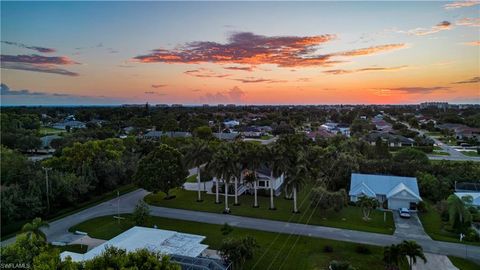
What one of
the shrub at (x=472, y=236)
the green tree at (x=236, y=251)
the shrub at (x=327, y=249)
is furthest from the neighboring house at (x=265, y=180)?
the shrub at (x=472, y=236)

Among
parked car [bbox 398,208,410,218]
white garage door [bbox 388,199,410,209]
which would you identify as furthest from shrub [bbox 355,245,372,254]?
white garage door [bbox 388,199,410,209]

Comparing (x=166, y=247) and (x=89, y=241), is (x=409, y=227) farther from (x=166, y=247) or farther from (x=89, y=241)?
(x=89, y=241)

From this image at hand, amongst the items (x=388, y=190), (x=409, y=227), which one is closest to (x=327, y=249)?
(x=409, y=227)

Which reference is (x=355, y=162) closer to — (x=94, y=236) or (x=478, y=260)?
(x=478, y=260)

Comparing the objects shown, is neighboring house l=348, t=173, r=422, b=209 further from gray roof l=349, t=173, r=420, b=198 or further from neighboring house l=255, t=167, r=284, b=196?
neighboring house l=255, t=167, r=284, b=196

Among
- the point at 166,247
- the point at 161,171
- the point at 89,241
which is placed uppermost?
the point at 161,171

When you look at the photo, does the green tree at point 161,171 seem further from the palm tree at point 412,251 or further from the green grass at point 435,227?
the green grass at point 435,227
